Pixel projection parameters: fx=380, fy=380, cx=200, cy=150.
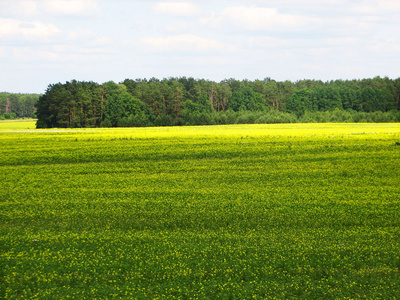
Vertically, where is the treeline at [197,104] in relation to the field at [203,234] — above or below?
above

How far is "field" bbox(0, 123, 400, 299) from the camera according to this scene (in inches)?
357

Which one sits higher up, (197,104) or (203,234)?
(197,104)

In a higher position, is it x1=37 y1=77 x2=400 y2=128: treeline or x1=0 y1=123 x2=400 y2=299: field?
x1=37 y1=77 x2=400 y2=128: treeline

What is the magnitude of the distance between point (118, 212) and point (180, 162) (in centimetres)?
1477

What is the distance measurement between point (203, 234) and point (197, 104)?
416ft

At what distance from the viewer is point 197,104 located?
5428 inches

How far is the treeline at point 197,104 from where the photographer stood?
4478 inches

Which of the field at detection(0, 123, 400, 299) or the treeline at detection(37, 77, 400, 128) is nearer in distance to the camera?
the field at detection(0, 123, 400, 299)

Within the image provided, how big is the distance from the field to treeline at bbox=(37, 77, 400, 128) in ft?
305

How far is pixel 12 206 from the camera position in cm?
1652

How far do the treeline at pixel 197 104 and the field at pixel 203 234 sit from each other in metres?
93.0

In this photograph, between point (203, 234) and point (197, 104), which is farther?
point (197, 104)

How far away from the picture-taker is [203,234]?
490 inches

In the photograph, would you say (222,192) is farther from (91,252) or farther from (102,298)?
(102,298)
